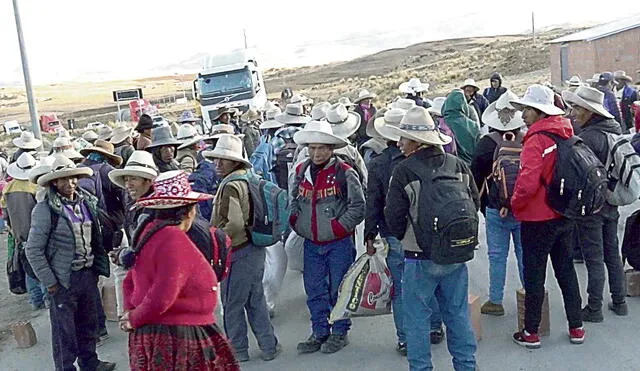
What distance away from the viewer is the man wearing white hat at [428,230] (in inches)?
179

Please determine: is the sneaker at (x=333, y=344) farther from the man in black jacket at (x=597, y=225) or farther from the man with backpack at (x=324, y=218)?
the man in black jacket at (x=597, y=225)

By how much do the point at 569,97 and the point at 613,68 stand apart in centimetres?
2593

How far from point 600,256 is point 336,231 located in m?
2.12

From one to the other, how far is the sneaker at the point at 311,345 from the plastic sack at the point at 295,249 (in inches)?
38.4

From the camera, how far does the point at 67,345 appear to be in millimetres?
5465

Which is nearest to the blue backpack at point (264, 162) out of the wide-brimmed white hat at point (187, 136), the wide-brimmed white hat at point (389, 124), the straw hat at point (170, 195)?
the wide-brimmed white hat at point (187, 136)

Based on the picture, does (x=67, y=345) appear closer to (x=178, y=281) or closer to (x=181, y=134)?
(x=178, y=281)

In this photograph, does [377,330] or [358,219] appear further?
[377,330]

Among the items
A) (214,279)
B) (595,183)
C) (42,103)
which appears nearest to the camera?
(214,279)

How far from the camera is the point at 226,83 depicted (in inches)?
972

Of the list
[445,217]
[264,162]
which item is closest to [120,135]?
[264,162]

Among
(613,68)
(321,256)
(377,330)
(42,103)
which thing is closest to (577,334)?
(377,330)

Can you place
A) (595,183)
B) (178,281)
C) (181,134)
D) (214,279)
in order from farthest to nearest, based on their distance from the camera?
(181,134) → (595,183) → (214,279) → (178,281)

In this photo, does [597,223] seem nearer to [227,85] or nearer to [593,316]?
[593,316]
